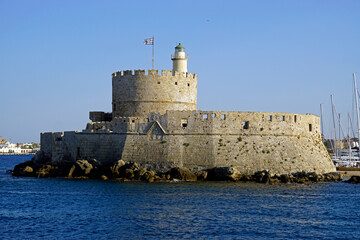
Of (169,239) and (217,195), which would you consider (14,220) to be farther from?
(217,195)

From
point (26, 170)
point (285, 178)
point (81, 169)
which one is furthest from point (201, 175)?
point (26, 170)

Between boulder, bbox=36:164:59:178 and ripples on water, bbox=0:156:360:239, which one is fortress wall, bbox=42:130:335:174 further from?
boulder, bbox=36:164:59:178

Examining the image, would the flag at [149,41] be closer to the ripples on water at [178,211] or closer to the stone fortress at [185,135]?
the stone fortress at [185,135]

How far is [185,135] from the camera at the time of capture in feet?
100

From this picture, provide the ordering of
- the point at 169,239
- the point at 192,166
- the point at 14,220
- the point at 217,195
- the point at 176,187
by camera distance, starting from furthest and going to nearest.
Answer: the point at 192,166 → the point at 176,187 → the point at 217,195 → the point at 14,220 → the point at 169,239

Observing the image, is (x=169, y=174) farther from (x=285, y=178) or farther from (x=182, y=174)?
(x=285, y=178)

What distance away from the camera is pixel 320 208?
71.6 ft

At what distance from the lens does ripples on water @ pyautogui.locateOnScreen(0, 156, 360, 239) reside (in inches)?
667

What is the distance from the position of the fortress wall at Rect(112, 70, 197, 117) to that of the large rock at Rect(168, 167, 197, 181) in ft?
17.4

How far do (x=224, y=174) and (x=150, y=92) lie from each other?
770cm

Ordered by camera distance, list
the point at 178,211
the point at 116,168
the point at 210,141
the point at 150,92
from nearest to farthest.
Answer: the point at 178,211 < the point at 116,168 < the point at 210,141 < the point at 150,92

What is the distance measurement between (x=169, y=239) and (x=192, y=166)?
14.1 metres

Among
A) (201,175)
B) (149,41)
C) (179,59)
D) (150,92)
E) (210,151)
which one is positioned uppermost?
(149,41)

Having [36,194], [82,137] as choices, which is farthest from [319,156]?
[36,194]
